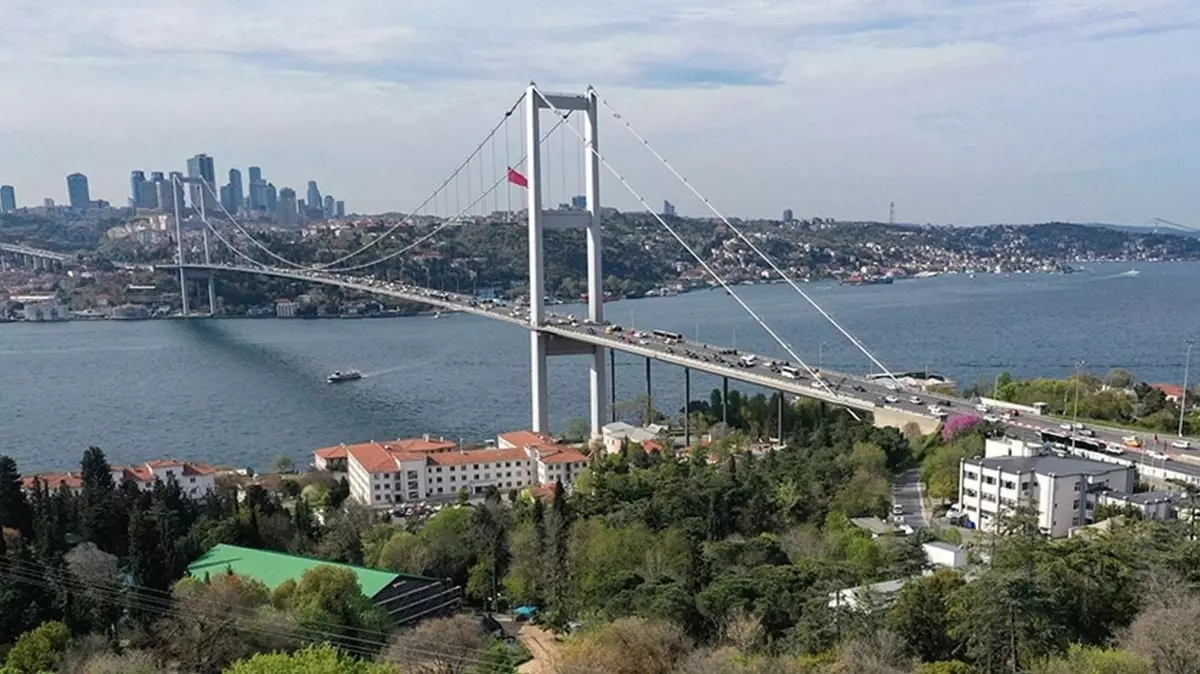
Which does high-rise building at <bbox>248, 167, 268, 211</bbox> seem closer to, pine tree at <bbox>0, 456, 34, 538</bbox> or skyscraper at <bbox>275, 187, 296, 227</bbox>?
skyscraper at <bbox>275, 187, 296, 227</bbox>

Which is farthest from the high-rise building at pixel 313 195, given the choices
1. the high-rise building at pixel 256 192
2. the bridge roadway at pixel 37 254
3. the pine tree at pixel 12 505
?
the pine tree at pixel 12 505

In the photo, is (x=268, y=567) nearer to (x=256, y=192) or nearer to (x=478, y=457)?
(x=478, y=457)

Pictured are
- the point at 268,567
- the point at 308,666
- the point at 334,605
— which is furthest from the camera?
the point at 268,567

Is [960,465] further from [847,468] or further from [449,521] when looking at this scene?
[449,521]

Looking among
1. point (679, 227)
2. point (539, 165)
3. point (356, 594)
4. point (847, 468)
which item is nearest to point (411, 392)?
point (539, 165)

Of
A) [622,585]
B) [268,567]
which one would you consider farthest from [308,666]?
[268,567]

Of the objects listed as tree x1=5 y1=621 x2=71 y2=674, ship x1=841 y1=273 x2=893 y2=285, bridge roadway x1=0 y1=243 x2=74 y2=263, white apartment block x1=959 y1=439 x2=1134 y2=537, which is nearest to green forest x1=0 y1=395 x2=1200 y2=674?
tree x1=5 y1=621 x2=71 y2=674

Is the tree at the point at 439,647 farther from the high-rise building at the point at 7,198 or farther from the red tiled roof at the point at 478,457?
the high-rise building at the point at 7,198

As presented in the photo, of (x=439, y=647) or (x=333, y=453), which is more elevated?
(x=439, y=647)
